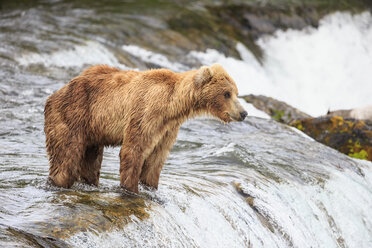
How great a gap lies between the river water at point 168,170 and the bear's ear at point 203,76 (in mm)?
1228

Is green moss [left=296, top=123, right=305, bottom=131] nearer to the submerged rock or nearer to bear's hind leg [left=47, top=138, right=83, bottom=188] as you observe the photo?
the submerged rock

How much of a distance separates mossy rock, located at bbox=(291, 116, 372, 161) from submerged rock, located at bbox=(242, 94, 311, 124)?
2.34m

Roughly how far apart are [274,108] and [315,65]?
690 centimetres

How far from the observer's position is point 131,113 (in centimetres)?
577

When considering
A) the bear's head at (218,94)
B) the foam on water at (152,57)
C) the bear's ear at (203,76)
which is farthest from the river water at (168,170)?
the bear's ear at (203,76)

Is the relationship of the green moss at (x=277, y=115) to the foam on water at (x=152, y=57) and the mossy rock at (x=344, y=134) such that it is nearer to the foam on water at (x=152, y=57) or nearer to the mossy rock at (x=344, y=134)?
the mossy rock at (x=344, y=134)

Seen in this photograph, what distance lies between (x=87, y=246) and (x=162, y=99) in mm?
Answer: 1806

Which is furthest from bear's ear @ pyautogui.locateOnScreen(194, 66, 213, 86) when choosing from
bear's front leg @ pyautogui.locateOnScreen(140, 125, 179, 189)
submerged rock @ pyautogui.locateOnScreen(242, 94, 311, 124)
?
submerged rock @ pyautogui.locateOnScreen(242, 94, 311, 124)

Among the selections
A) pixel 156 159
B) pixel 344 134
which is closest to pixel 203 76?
pixel 156 159

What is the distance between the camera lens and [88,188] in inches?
240

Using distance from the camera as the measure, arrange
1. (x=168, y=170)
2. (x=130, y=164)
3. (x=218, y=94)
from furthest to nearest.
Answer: (x=168, y=170) < (x=218, y=94) < (x=130, y=164)

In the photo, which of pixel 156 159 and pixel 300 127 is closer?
pixel 156 159

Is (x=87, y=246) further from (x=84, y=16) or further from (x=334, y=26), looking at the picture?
(x=334, y=26)

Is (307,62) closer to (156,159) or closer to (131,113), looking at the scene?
(156,159)
